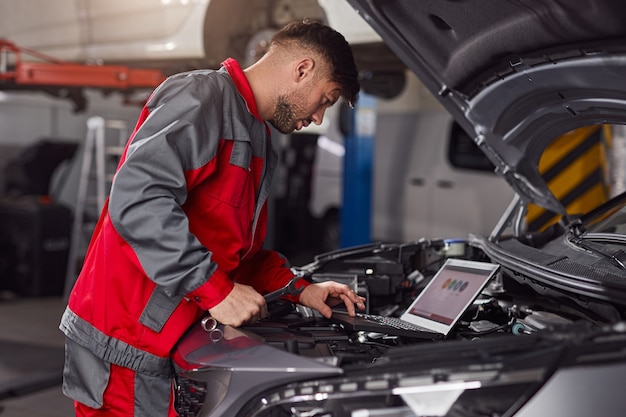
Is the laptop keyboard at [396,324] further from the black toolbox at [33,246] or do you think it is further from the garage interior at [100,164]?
the black toolbox at [33,246]

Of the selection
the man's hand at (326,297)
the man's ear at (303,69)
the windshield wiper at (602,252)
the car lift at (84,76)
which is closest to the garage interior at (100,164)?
the car lift at (84,76)

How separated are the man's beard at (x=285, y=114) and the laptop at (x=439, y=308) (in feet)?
1.56

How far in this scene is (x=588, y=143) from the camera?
4652 mm

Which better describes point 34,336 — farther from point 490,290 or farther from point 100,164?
point 490,290

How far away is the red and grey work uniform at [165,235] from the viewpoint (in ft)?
4.54

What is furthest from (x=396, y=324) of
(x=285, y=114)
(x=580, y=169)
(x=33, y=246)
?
(x=33, y=246)

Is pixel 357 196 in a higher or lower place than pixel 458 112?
lower

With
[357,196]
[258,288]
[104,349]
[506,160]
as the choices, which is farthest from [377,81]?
[104,349]

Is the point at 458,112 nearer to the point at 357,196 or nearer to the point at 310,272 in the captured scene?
the point at 310,272

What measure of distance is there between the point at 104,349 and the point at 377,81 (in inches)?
148

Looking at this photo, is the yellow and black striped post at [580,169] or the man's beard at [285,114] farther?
the yellow and black striped post at [580,169]

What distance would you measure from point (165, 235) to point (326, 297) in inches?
22.0

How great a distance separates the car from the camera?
1129 mm

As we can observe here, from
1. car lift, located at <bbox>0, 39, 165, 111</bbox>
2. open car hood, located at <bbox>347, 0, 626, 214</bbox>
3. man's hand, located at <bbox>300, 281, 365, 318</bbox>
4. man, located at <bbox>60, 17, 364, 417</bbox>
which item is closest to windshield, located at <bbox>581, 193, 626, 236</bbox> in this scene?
open car hood, located at <bbox>347, 0, 626, 214</bbox>
